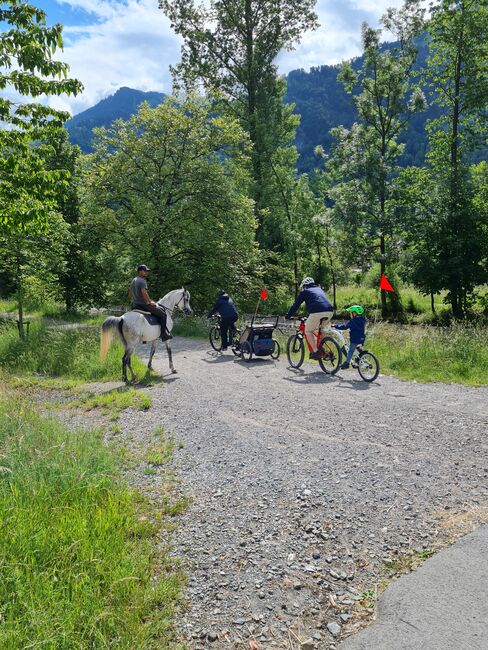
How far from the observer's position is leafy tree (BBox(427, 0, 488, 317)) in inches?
1045

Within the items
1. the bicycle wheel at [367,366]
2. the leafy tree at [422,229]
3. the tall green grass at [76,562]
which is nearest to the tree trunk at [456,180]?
the leafy tree at [422,229]

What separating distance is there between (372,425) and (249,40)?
3186cm

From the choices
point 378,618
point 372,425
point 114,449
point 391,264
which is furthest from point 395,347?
point 391,264

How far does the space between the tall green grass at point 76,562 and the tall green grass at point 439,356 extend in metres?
8.19

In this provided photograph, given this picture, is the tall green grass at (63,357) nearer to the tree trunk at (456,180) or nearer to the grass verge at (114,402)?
the grass verge at (114,402)

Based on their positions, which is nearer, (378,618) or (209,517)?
(378,618)

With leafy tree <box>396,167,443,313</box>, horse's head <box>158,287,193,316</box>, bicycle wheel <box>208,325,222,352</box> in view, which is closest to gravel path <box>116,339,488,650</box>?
horse's head <box>158,287,193,316</box>

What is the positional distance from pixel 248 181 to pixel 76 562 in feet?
89.6

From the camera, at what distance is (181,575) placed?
3.92 meters

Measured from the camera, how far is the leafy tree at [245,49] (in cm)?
3114

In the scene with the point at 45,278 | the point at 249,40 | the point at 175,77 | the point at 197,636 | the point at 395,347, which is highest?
the point at 249,40

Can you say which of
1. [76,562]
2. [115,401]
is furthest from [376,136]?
[76,562]

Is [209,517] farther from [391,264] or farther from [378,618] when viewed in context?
[391,264]

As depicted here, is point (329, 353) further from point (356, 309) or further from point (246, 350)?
point (246, 350)
